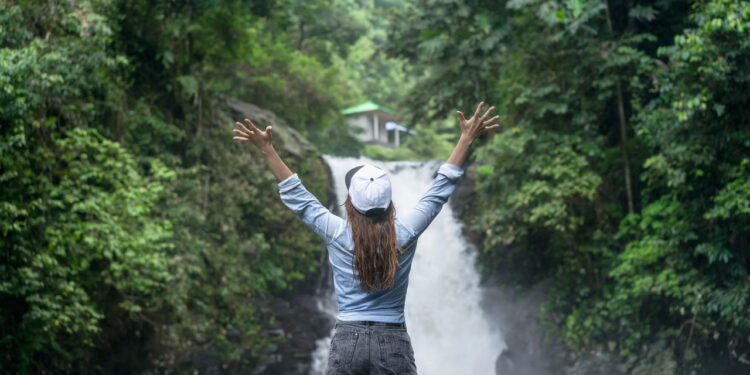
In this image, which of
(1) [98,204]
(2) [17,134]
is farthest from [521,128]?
(2) [17,134]

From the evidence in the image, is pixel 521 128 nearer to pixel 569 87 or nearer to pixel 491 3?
pixel 569 87

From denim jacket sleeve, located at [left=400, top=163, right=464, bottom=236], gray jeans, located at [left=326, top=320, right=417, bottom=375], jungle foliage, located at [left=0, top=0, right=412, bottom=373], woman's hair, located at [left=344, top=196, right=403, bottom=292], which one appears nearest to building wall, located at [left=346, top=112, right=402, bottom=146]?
jungle foliage, located at [left=0, top=0, right=412, bottom=373]

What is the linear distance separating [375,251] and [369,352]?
396 millimetres

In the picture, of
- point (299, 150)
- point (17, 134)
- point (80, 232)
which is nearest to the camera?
point (17, 134)

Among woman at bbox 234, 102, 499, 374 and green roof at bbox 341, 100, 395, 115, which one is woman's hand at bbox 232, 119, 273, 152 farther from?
green roof at bbox 341, 100, 395, 115

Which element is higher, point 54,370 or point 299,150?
point 299,150

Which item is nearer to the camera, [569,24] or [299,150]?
A: [569,24]

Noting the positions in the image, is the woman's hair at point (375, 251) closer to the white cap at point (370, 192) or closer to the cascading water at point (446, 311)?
the white cap at point (370, 192)

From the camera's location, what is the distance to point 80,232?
26.2ft

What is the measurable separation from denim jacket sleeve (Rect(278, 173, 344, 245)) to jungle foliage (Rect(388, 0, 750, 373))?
23.9 feet

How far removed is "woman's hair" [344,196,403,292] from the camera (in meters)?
2.86

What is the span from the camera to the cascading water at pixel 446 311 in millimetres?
17094

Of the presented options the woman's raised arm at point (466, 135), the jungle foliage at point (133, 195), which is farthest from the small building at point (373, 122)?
the woman's raised arm at point (466, 135)

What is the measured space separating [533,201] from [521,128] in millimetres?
1357
